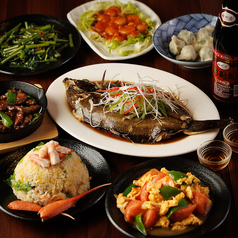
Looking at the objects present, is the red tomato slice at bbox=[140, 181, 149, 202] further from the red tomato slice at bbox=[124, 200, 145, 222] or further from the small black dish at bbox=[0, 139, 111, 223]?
the small black dish at bbox=[0, 139, 111, 223]

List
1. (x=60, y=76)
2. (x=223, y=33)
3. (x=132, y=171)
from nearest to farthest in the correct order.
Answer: (x=132, y=171)
(x=223, y=33)
(x=60, y=76)

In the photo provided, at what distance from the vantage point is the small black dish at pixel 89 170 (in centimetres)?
186

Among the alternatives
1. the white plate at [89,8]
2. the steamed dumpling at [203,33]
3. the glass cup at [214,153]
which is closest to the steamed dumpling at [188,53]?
the steamed dumpling at [203,33]

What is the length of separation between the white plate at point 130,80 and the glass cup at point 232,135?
0.10m

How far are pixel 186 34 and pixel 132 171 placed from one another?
1.69 metres

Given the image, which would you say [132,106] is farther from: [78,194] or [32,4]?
[32,4]

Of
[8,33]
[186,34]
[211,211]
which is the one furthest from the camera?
[8,33]

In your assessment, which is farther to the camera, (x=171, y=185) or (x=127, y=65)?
(x=127, y=65)

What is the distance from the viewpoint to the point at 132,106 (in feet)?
8.20

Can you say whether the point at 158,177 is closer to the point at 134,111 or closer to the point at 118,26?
the point at 134,111

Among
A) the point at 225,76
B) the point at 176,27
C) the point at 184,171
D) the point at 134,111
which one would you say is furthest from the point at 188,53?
the point at 184,171

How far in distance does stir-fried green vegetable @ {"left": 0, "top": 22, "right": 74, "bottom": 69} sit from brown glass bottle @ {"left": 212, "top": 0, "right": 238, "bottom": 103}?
151 centimetres

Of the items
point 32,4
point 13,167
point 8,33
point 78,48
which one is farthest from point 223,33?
point 32,4

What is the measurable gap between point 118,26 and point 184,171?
208 centimetres
